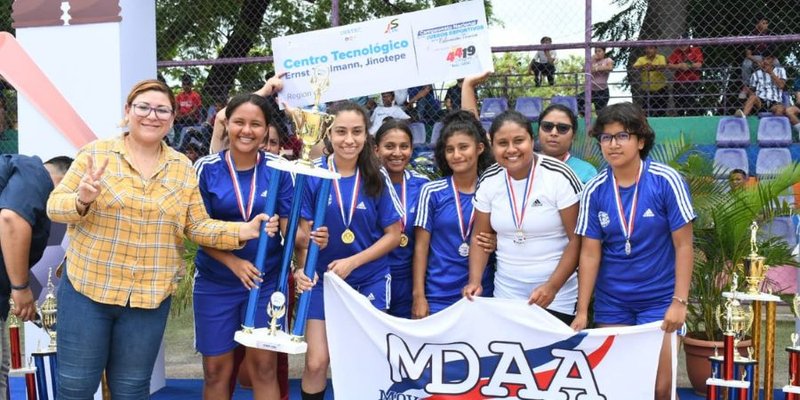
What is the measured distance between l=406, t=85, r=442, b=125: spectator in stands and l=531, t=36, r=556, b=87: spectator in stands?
1665 millimetres

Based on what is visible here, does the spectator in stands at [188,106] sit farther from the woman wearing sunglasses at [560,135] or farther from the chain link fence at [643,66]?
the woman wearing sunglasses at [560,135]

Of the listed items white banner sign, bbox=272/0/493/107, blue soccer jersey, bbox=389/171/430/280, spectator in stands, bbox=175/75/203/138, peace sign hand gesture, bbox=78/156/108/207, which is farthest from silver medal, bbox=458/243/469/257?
spectator in stands, bbox=175/75/203/138

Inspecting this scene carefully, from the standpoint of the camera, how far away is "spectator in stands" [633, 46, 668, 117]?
9734 mm

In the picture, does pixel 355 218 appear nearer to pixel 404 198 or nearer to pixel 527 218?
pixel 404 198

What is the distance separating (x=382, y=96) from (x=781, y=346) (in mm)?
5160

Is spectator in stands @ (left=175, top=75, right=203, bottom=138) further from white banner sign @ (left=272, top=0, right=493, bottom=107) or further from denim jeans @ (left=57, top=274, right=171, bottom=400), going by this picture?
denim jeans @ (left=57, top=274, right=171, bottom=400)

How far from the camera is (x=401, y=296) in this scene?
15.3ft

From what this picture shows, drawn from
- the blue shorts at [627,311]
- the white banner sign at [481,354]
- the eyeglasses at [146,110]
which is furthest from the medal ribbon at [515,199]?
the eyeglasses at [146,110]

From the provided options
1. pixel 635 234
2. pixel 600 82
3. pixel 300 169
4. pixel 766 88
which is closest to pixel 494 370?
pixel 635 234

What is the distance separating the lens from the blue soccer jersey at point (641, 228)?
390 cm

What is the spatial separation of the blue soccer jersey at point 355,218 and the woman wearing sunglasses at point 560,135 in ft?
3.22

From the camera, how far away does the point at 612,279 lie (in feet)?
13.3

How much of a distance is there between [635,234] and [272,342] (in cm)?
172

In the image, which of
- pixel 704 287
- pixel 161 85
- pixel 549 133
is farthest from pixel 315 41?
pixel 704 287
